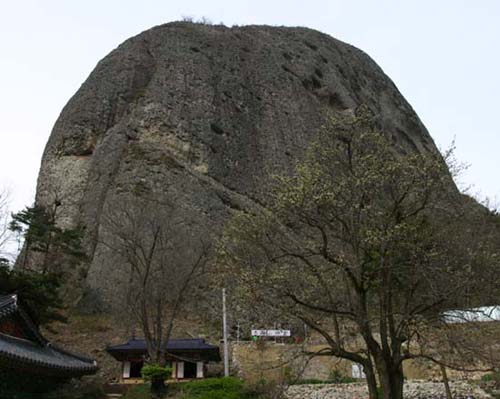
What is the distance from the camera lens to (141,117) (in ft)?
133

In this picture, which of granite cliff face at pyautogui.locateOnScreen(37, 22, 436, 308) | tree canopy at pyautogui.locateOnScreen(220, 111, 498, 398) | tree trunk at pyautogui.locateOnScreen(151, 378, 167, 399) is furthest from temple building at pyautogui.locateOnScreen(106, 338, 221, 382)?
tree canopy at pyautogui.locateOnScreen(220, 111, 498, 398)

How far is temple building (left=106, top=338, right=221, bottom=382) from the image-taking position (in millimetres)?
24562

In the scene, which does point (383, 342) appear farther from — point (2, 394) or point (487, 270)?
point (2, 394)

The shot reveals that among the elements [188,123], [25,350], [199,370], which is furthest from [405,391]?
[188,123]

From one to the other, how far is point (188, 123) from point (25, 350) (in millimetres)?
24994

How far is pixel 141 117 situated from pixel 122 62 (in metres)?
7.38

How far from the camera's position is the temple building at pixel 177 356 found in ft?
80.6

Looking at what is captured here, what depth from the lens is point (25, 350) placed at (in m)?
16.9

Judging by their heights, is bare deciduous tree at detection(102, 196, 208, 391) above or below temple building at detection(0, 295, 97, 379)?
above

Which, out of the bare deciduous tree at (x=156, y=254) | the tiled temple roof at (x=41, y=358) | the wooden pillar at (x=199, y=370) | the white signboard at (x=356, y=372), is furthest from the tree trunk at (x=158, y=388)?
the white signboard at (x=356, y=372)

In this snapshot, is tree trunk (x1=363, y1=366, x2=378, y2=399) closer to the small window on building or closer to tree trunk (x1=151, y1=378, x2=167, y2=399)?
Result: tree trunk (x1=151, y1=378, x2=167, y2=399)

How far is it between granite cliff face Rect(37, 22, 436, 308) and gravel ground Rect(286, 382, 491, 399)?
12.1 m

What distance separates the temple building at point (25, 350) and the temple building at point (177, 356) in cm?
460

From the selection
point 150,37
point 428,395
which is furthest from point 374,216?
point 150,37
